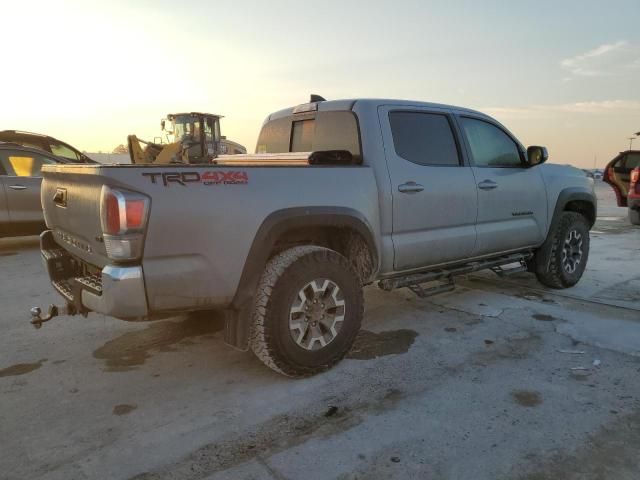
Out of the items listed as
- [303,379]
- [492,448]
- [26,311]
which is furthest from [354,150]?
[26,311]

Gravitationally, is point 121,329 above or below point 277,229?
below

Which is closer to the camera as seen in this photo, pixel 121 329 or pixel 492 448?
pixel 492 448

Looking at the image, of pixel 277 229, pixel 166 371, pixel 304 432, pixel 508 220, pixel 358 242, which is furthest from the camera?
pixel 508 220

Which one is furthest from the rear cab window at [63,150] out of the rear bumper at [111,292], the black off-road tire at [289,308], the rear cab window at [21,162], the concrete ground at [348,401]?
the black off-road tire at [289,308]

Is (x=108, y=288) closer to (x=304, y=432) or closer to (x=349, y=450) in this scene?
(x=304, y=432)

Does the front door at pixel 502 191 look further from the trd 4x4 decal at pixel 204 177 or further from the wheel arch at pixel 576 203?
the trd 4x4 decal at pixel 204 177

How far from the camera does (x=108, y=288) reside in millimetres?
2645

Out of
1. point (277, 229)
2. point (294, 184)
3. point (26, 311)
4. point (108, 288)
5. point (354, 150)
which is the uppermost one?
point (354, 150)

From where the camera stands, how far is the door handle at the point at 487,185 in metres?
4.39

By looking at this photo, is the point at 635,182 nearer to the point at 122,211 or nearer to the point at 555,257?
the point at 555,257

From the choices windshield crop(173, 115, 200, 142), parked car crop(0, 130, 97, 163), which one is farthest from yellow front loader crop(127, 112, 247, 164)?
parked car crop(0, 130, 97, 163)

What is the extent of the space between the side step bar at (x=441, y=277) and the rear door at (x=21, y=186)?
645 cm

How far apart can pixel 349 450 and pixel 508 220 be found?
3.15 metres

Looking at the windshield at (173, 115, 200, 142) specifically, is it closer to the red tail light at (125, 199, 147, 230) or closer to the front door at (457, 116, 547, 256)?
the front door at (457, 116, 547, 256)
